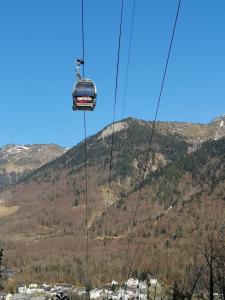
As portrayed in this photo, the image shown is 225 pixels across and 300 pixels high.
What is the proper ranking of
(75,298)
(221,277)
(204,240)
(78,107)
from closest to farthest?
(78,107) < (204,240) < (221,277) < (75,298)

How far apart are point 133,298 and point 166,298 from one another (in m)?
19.4

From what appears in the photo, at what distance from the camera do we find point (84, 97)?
30.3 meters

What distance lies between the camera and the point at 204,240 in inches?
2586

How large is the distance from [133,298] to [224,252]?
13426cm

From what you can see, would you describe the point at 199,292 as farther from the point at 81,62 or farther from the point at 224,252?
the point at 81,62

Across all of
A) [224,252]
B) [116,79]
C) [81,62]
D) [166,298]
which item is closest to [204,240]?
[224,252]

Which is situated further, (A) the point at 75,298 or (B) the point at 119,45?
(A) the point at 75,298

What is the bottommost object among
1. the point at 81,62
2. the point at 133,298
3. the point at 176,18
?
the point at 133,298

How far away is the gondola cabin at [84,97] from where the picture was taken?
30.1 meters

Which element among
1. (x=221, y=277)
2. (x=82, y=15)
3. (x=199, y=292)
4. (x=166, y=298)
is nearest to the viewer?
(x=82, y=15)

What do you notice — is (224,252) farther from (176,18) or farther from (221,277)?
(176,18)

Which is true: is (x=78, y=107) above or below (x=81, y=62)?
below

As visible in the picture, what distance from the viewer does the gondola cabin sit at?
30.1m

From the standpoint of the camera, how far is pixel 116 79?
2494 cm
